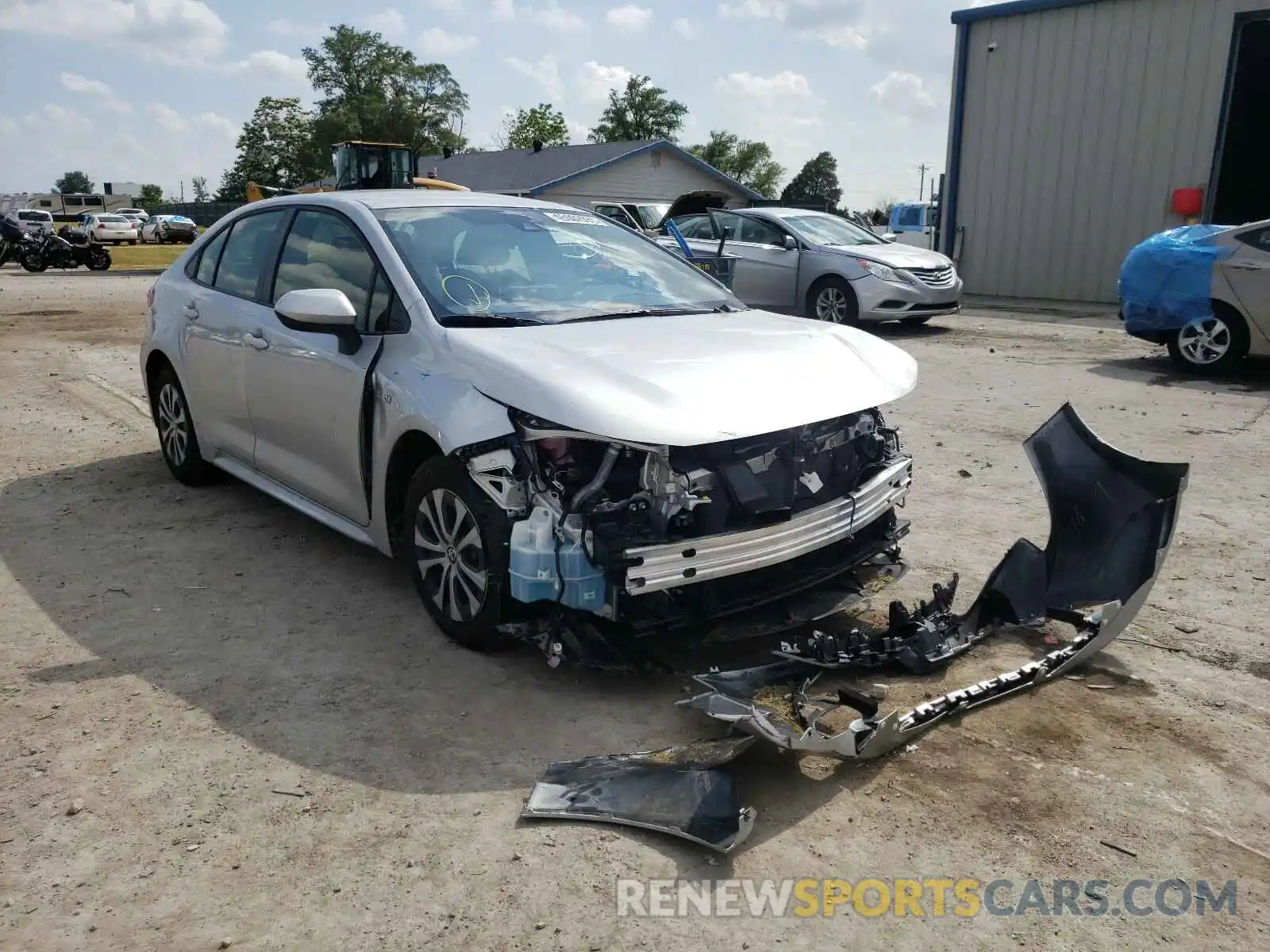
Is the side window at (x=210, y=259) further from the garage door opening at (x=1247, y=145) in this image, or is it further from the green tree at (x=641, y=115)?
the green tree at (x=641, y=115)

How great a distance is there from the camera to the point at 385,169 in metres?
20.7


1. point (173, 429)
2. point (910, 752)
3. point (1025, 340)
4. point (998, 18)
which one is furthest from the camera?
point (998, 18)

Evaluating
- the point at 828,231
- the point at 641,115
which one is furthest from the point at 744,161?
the point at 828,231

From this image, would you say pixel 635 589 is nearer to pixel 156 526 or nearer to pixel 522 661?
pixel 522 661

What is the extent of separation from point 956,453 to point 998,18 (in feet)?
48.0

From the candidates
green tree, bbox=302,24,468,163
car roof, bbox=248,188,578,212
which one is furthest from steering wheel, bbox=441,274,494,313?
green tree, bbox=302,24,468,163

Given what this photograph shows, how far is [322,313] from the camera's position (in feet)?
12.8

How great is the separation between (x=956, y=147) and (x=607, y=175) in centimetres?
2496

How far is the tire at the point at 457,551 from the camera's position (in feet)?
11.5

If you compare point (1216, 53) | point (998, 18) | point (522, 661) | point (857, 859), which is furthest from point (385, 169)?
point (857, 859)

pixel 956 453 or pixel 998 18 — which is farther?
pixel 998 18

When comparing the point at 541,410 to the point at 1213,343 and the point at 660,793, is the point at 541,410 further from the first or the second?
the point at 1213,343

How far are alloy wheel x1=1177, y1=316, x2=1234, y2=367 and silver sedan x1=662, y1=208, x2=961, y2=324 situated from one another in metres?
3.37

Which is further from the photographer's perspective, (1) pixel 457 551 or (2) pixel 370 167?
(2) pixel 370 167
